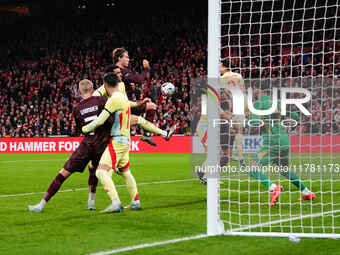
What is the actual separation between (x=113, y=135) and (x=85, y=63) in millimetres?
26266

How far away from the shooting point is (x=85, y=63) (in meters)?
32.9

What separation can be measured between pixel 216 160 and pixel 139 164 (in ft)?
38.1

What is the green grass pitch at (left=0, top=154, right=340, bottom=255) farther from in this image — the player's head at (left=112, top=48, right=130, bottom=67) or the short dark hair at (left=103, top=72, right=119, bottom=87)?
the player's head at (left=112, top=48, right=130, bottom=67)

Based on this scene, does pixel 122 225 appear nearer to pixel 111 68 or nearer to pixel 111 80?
pixel 111 80

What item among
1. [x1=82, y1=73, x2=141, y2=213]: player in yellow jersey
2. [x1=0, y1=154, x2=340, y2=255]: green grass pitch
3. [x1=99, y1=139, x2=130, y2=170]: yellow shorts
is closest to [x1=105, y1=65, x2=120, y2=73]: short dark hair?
[x1=82, y1=73, x2=141, y2=213]: player in yellow jersey

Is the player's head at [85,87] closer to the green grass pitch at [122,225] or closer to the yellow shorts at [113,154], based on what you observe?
the yellow shorts at [113,154]

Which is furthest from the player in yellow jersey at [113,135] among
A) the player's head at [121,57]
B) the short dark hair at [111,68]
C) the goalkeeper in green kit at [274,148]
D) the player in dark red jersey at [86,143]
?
the goalkeeper in green kit at [274,148]

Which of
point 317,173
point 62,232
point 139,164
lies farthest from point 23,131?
point 62,232

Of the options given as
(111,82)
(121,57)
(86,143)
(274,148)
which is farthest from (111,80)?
(274,148)

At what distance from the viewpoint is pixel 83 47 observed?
3503 cm

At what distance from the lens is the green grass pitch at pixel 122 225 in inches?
197

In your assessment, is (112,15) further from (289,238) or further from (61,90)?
(289,238)

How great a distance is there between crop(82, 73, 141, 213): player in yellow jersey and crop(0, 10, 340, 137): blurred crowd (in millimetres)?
15928

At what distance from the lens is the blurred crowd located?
25109 mm
